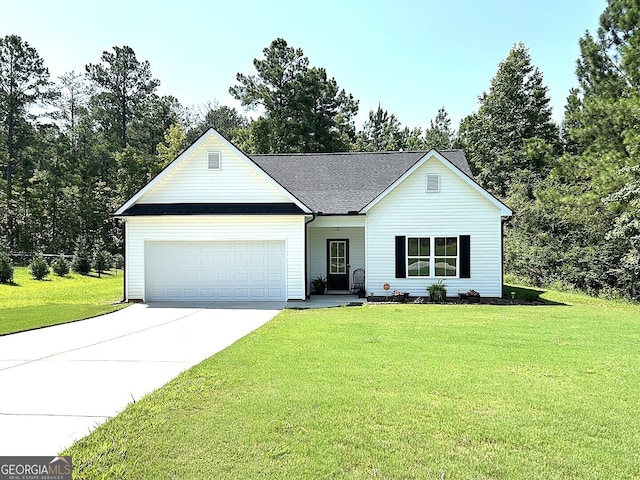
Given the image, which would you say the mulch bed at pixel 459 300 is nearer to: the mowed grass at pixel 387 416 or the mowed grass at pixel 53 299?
the mowed grass at pixel 387 416

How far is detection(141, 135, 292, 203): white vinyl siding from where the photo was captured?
53.5ft

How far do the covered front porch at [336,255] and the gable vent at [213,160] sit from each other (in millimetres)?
4408

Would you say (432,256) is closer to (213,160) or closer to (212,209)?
(212,209)

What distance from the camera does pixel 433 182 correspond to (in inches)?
637

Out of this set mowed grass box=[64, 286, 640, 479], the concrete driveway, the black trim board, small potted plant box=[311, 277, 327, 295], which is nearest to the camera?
mowed grass box=[64, 286, 640, 479]

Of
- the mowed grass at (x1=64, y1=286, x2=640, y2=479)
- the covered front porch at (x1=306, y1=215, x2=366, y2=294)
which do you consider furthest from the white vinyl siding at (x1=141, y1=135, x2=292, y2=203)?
the mowed grass at (x1=64, y1=286, x2=640, y2=479)

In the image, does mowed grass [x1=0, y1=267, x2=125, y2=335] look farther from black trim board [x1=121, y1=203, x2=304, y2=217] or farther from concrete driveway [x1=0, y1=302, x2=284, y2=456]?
black trim board [x1=121, y1=203, x2=304, y2=217]

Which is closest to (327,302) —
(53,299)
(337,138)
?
(53,299)

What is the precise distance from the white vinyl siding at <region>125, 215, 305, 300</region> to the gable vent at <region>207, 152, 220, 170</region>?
182 cm

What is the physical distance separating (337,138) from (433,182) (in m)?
26.7

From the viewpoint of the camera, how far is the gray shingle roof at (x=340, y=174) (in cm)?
1767

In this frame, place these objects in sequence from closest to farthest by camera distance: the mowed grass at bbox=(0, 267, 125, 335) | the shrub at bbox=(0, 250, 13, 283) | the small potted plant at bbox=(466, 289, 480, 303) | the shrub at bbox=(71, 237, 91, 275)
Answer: the mowed grass at bbox=(0, 267, 125, 335), the small potted plant at bbox=(466, 289, 480, 303), the shrub at bbox=(0, 250, 13, 283), the shrub at bbox=(71, 237, 91, 275)

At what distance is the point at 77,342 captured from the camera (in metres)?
9.00

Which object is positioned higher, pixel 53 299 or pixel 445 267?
pixel 445 267
